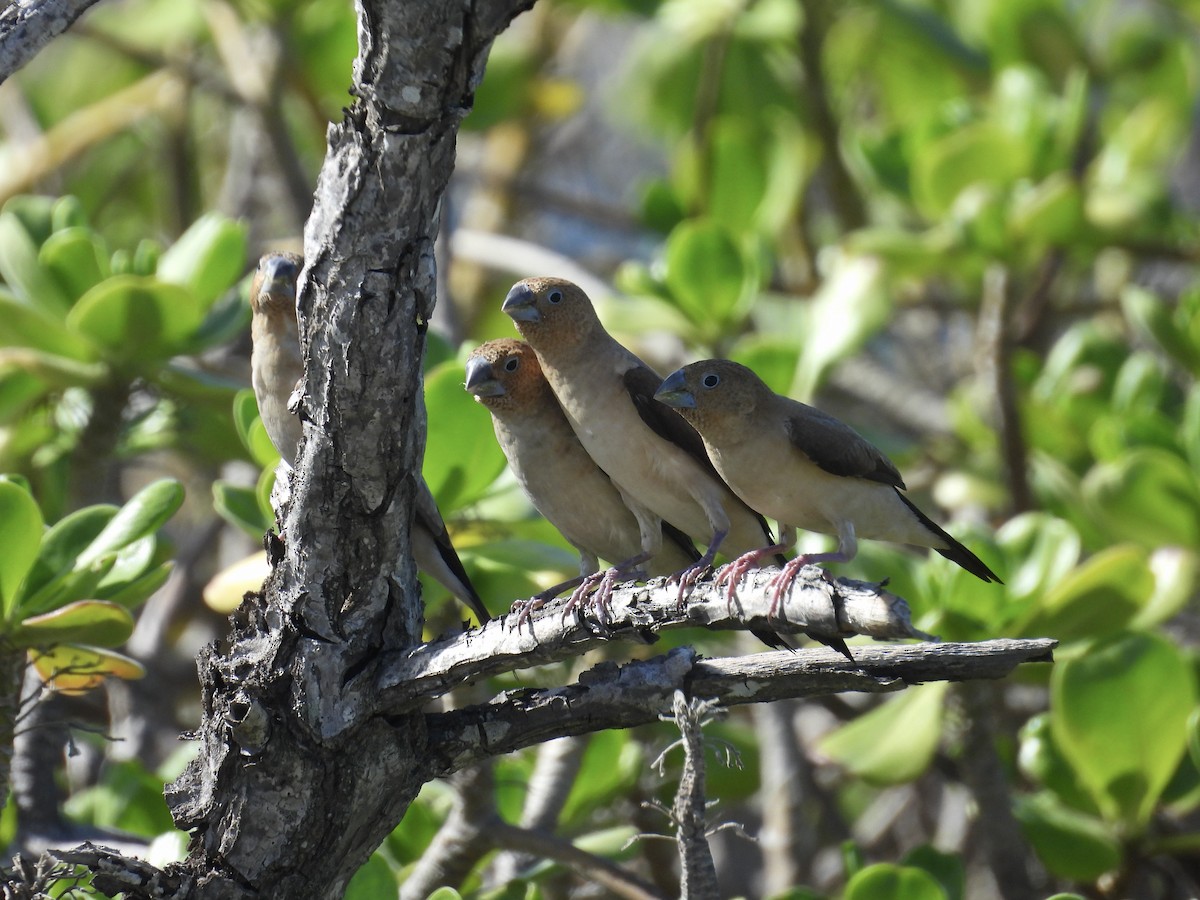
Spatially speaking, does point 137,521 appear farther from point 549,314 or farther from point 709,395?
point 709,395

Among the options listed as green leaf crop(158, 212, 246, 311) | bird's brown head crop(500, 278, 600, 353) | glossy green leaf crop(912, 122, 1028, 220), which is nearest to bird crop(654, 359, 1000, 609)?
bird's brown head crop(500, 278, 600, 353)

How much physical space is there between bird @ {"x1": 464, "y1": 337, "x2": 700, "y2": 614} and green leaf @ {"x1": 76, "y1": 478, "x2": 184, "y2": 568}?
743 millimetres

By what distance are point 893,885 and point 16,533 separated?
2.05m

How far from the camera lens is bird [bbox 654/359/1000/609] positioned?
3008mm

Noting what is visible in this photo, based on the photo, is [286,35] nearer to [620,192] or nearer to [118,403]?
[118,403]

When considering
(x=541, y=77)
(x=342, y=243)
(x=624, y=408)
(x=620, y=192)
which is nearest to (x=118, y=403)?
(x=624, y=408)

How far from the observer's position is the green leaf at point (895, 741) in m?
3.48

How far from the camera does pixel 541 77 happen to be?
6977 millimetres

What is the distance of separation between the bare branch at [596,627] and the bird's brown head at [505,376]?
89 cm

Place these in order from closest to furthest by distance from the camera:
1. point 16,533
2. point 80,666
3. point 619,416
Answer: point 16,533
point 80,666
point 619,416

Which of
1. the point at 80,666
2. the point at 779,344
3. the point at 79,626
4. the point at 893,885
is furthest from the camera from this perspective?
the point at 779,344

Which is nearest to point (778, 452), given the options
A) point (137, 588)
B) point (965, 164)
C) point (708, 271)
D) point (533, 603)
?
point (533, 603)

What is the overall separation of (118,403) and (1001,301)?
3150 mm

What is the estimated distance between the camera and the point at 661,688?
232 cm
